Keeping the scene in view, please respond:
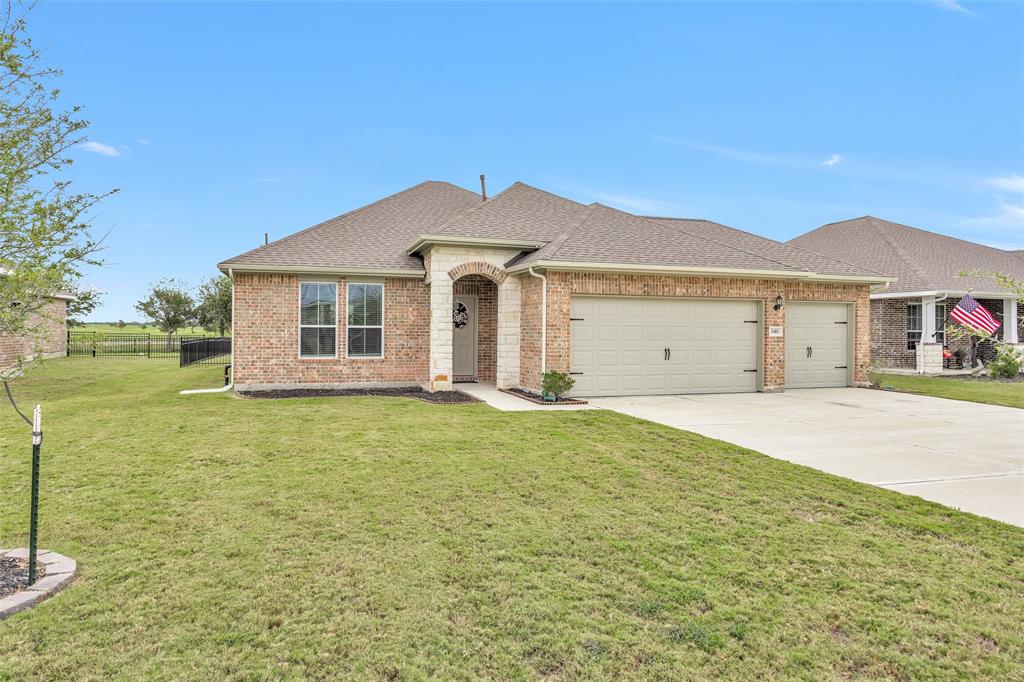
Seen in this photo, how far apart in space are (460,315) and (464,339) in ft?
2.29

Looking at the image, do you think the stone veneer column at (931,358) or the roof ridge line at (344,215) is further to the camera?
the stone veneer column at (931,358)

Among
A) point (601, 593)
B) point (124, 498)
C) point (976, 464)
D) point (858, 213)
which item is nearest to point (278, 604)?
point (601, 593)

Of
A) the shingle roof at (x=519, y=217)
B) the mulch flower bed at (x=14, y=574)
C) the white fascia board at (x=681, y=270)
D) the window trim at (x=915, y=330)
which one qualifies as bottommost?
the mulch flower bed at (x=14, y=574)

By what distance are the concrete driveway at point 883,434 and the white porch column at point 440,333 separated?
3673mm

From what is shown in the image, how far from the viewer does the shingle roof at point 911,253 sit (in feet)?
68.7

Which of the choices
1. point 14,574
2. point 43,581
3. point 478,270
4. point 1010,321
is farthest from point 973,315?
point 14,574

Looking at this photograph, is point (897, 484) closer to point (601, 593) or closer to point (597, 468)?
point (597, 468)

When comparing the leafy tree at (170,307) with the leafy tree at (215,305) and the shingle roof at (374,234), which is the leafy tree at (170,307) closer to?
the leafy tree at (215,305)

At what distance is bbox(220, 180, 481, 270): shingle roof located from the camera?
1420cm

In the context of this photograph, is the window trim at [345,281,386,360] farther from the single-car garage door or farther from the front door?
the single-car garage door

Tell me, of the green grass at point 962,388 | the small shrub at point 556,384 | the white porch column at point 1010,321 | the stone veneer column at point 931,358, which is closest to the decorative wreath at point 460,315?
the small shrub at point 556,384

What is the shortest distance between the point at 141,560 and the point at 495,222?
11732 millimetres

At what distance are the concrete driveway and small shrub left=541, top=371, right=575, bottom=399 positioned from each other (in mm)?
754

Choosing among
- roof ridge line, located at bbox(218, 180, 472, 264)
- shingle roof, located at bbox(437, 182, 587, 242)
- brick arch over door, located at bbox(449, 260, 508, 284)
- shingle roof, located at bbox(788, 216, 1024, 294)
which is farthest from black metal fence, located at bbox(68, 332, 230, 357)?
shingle roof, located at bbox(788, 216, 1024, 294)
